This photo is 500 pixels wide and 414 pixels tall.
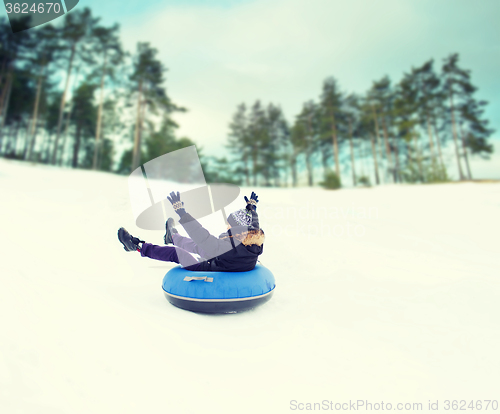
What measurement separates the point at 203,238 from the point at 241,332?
1.00 m

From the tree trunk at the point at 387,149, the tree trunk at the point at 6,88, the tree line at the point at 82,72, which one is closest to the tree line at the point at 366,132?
the tree trunk at the point at 387,149

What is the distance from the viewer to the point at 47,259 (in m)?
3.55

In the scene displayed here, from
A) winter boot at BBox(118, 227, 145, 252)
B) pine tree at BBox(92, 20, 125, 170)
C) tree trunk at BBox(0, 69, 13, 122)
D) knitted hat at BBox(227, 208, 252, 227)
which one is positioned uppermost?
pine tree at BBox(92, 20, 125, 170)

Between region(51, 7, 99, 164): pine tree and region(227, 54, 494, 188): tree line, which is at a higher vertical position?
region(51, 7, 99, 164): pine tree

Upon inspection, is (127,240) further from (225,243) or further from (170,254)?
(225,243)

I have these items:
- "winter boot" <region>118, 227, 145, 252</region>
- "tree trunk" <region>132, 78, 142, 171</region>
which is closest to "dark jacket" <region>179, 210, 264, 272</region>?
"winter boot" <region>118, 227, 145, 252</region>

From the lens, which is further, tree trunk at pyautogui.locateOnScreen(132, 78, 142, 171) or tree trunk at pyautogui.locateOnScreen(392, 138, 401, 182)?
tree trunk at pyautogui.locateOnScreen(392, 138, 401, 182)

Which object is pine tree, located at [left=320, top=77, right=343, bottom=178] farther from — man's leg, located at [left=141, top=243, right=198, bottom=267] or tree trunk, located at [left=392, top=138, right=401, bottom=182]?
man's leg, located at [left=141, top=243, right=198, bottom=267]

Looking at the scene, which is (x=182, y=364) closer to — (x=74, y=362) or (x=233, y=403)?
(x=233, y=403)

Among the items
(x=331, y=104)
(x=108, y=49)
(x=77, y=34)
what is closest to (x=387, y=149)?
(x=331, y=104)

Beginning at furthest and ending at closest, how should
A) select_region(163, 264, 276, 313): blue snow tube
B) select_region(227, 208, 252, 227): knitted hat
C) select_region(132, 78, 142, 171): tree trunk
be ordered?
select_region(132, 78, 142, 171): tree trunk < select_region(227, 208, 252, 227): knitted hat < select_region(163, 264, 276, 313): blue snow tube

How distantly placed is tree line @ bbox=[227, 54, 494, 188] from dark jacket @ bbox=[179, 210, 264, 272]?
13.1m

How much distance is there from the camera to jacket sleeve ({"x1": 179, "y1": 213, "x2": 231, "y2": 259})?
2732mm

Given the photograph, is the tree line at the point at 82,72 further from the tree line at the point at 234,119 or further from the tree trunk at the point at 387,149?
the tree trunk at the point at 387,149
